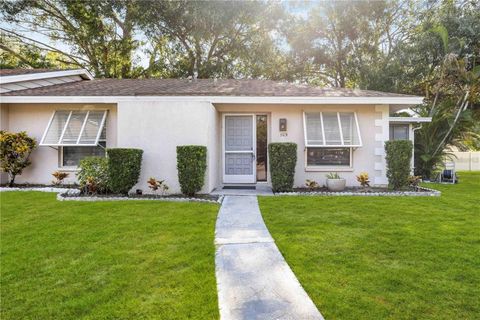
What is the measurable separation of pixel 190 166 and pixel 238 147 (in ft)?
8.52

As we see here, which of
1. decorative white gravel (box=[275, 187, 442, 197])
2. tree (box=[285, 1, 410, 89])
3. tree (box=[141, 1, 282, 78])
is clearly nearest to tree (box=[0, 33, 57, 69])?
tree (box=[141, 1, 282, 78])

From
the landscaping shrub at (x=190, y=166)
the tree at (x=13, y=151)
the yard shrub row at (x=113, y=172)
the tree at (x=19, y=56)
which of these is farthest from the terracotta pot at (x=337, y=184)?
the tree at (x=19, y=56)

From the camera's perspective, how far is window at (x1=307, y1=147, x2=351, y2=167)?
945 cm

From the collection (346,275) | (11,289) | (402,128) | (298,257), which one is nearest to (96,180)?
(11,289)

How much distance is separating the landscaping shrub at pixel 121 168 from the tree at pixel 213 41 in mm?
13306

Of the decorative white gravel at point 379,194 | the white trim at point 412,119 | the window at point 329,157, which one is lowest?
Result: the decorative white gravel at point 379,194

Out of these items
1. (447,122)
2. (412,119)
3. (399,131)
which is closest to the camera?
(412,119)

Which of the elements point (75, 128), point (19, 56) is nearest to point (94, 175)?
point (75, 128)

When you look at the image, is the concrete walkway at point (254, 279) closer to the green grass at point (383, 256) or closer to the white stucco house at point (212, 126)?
the green grass at point (383, 256)

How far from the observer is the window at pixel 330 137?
9.27 metres

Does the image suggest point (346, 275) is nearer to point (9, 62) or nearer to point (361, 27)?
point (361, 27)

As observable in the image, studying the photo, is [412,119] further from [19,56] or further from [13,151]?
[19,56]

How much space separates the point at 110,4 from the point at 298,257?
20186mm

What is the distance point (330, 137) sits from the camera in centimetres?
930
